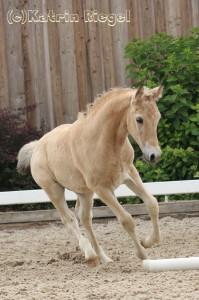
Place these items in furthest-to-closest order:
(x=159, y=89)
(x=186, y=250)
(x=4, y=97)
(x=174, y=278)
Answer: (x=4, y=97) < (x=186, y=250) < (x=159, y=89) < (x=174, y=278)

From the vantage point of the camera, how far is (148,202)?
7.47 meters

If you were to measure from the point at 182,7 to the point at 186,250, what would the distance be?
5028 mm

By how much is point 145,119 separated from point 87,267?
64.8 inches

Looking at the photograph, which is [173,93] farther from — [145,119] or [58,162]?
[145,119]

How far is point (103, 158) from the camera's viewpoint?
7414 millimetres

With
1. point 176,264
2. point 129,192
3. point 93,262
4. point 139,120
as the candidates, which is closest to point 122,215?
point 93,262

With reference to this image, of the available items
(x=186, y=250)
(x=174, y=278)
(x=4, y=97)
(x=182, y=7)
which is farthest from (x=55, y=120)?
(x=174, y=278)

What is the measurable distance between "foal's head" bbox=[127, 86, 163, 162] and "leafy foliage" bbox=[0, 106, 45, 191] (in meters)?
3.95

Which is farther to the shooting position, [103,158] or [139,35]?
[139,35]

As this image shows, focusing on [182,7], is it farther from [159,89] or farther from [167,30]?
[159,89]

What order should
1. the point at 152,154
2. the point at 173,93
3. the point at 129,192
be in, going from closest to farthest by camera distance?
the point at 152,154
the point at 129,192
the point at 173,93

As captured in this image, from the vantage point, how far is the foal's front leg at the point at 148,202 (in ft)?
24.4

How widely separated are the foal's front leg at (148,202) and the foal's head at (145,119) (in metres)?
0.61

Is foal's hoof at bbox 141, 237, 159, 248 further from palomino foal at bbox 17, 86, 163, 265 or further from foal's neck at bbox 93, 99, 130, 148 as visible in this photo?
foal's neck at bbox 93, 99, 130, 148
